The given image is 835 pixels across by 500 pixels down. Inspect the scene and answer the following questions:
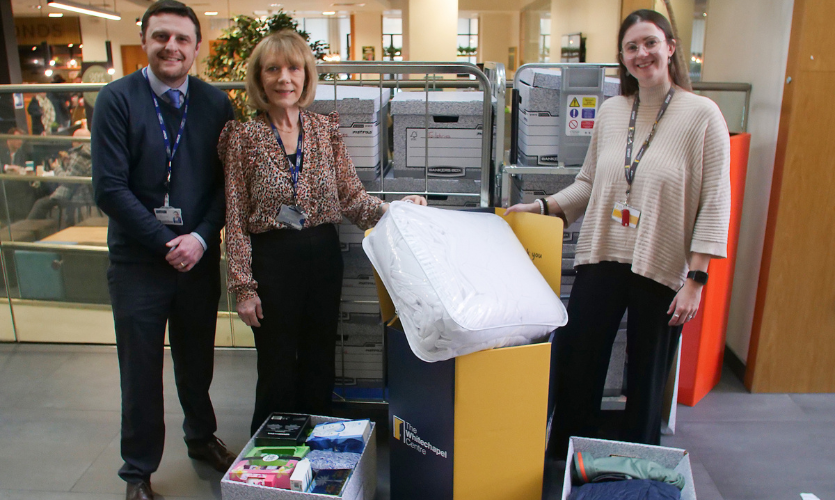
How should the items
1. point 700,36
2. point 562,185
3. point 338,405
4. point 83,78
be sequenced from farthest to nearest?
point 83,78, point 700,36, point 338,405, point 562,185

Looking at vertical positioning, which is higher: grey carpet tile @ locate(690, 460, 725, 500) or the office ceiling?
the office ceiling

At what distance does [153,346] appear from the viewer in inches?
74.2

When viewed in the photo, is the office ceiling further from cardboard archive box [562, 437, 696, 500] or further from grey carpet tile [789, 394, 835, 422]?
cardboard archive box [562, 437, 696, 500]

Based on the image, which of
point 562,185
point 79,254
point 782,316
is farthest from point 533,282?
point 79,254

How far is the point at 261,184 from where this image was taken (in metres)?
1.80

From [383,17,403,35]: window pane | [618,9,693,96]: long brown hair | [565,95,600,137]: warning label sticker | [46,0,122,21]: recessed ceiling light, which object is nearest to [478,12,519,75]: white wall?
[383,17,403,35]: window pane

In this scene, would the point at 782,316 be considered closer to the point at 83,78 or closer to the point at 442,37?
the point at 442,37

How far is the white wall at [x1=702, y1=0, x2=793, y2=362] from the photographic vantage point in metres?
2.61

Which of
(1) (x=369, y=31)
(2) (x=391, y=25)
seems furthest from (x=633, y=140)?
(2) (x=391, y=25)

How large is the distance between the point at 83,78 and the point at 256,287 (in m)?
11.5

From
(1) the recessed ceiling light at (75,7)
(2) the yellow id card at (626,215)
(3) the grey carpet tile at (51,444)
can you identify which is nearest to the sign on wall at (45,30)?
(1) the recessed ceiling light at (75,7)

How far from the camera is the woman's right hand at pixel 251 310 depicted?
1834 mm

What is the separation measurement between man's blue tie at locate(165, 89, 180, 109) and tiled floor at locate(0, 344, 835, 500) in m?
1.30

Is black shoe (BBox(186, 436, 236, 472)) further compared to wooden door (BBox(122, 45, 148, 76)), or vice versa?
wooden door (BBox(122, 45, 148, 76))
